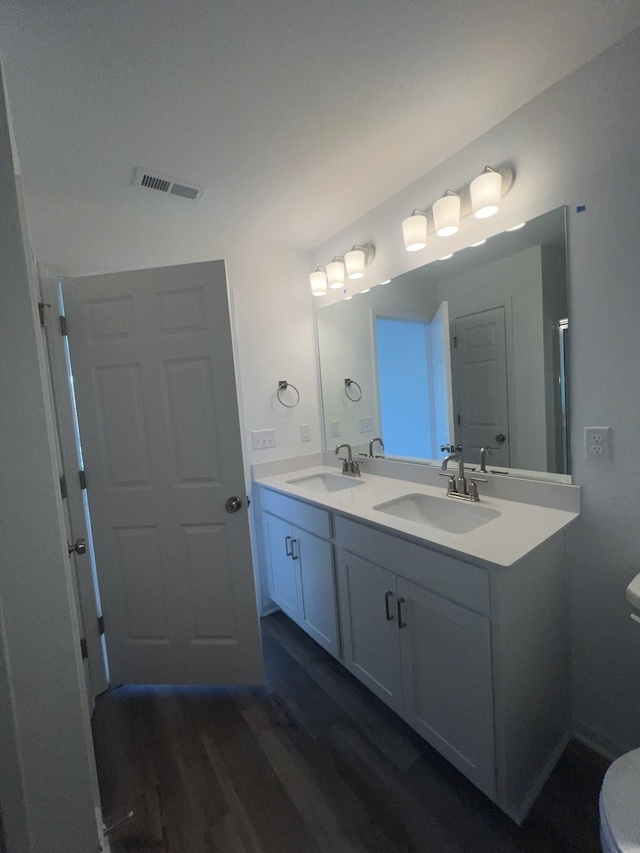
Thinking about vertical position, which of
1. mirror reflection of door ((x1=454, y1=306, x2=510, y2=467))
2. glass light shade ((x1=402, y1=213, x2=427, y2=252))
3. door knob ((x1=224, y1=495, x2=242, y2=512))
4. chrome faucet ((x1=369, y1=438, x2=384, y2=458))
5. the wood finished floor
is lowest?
the wood finished floor

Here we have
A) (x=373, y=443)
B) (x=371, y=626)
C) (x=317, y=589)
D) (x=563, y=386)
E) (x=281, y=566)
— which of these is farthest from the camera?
(x=373, y=443)

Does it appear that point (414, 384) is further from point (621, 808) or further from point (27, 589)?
point (27, 589)

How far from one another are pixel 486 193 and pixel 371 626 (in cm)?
181

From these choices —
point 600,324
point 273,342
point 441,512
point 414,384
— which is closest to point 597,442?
point 600,324

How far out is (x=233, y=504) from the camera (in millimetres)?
1643

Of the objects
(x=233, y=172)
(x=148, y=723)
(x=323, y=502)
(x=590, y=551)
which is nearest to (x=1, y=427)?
(x=323, y=502)

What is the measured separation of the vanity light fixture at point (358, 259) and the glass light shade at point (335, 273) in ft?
0.32

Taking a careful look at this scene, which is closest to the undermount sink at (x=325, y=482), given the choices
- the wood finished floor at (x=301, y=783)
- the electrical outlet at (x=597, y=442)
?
the wood finished floor at (x=301, y=783)

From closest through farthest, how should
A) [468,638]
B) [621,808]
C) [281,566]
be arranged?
[621,808] → [468,638] → [281,566]

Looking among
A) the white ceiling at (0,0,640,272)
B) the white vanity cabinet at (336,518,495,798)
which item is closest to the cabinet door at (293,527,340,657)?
the white vanity cabinet at (336,518,495,798)

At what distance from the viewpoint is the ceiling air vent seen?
1609 mm

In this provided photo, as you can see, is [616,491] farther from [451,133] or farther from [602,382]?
[451,133]

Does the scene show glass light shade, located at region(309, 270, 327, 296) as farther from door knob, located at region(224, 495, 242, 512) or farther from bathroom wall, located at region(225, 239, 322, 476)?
door knob, located at region(224, 495, 242, 512)

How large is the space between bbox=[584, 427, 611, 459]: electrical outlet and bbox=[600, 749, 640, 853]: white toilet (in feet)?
2.76
